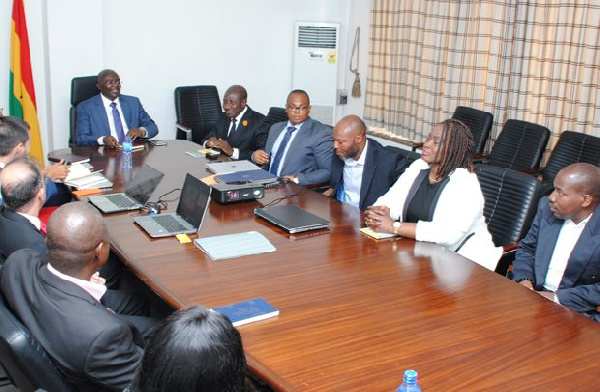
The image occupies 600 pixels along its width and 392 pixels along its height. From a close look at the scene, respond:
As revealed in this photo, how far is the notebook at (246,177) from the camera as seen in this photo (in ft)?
13.4

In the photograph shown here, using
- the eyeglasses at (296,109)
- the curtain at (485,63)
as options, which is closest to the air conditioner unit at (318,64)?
the curtain at (485,63)

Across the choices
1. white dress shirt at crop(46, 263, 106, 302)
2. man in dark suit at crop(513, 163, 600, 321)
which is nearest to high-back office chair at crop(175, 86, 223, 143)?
man in dark suit at crop(513, 163, 600, 321)

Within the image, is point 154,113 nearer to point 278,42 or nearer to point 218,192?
point 278,42

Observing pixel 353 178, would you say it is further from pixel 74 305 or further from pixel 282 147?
pixel 74 305

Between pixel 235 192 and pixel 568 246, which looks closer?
pixel 568 246

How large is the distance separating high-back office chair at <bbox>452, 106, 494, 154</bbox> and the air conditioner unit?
2011mm

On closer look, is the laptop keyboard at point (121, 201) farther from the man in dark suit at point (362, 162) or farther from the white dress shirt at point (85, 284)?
the man in dark suit at point (362, 162)

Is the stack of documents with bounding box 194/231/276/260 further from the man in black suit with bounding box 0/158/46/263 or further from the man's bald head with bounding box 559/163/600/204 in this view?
the man's bald head with bounding box 559/163/600/204

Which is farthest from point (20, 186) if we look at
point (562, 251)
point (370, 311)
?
point (562, 251)

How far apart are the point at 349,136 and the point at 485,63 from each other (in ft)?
7.66

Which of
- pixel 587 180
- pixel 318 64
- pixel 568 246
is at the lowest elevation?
pixel 568 246

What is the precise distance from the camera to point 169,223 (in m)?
3.28

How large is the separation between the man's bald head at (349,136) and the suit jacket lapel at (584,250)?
5.09 feet

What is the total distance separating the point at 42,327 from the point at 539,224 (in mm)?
2412
